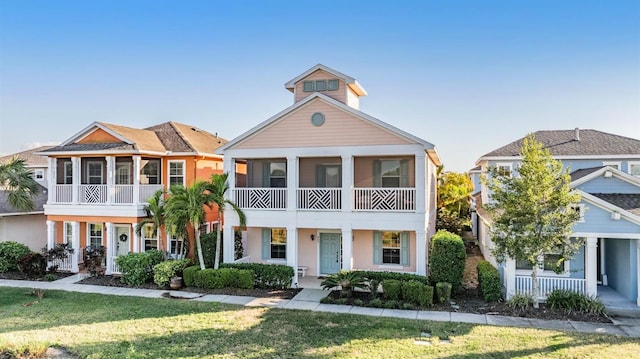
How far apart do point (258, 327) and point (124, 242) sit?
12065 millimetres

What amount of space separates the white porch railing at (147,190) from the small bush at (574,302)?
17.1 metres

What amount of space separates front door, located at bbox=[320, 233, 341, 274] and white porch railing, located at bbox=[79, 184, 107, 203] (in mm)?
10653

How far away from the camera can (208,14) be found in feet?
54.1

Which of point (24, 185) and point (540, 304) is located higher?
point (24, 185)

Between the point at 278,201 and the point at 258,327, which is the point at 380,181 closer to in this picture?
the point at 278,201

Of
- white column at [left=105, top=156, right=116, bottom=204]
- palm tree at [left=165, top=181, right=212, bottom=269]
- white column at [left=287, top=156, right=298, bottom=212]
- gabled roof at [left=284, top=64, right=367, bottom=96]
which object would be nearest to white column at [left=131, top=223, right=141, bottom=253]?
white column at [left=105, top=156, right=116, bottom=204]

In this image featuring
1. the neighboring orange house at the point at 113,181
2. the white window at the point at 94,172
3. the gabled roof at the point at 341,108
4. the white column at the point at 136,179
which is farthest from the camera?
the white window at the point at 94,172

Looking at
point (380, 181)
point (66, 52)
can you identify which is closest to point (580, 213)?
point (380, 181)

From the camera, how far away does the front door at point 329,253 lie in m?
17.6

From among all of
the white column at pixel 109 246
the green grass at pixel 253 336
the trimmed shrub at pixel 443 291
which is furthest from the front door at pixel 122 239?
the trimmed shrub at pixel 443 291

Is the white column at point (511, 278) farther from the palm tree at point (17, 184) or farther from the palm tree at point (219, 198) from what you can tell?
the palm tree at point (17, 184)

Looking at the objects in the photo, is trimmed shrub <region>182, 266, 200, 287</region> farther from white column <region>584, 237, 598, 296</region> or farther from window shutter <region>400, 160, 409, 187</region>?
white column <region>584, 237, 598, 296</region>

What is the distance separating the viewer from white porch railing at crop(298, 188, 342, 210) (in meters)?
15.9

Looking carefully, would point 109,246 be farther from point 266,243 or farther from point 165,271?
point 266,243
